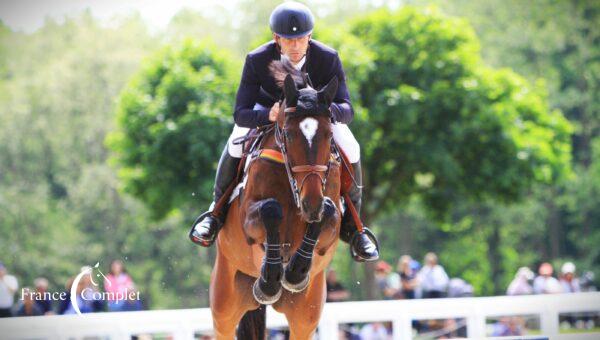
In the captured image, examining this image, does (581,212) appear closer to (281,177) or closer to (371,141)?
(371,141)

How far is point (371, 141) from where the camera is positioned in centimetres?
2167

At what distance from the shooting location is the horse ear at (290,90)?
6801 millimetres

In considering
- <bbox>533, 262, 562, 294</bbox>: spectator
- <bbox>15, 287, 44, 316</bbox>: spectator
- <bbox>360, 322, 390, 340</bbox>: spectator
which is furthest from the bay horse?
<bbox>533, 262, 562, 294</bbox>: spectator

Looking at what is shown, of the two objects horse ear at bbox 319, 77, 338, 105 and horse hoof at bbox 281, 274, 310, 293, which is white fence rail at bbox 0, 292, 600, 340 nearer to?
horse hoof at bbox 281, 274, 310, 293

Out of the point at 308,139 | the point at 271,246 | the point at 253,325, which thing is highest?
the point at 308,139

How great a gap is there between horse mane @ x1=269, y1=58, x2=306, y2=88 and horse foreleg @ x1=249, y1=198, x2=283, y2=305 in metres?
0.89

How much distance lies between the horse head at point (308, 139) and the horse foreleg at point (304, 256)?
0.34 metres

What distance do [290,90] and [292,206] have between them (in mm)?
865

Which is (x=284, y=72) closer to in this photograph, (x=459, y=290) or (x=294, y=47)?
(x=294, y=47)

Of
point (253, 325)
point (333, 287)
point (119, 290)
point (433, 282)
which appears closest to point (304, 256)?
point (253, 325)

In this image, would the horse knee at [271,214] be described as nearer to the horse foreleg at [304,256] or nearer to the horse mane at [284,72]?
the horse foreleg at [304,256]

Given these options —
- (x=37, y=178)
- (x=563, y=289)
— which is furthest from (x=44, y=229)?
(x=563, y=289)

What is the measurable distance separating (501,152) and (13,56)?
99.0ft

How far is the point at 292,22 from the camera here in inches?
282
